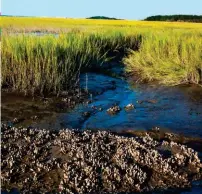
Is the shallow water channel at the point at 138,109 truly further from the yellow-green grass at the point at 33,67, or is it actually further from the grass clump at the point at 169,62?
the yellow-green grass at the point at 33,67

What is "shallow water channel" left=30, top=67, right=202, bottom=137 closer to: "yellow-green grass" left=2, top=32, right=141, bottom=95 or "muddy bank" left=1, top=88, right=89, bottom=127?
"muddy bank" left=1, top=88, right=89, bottom=127

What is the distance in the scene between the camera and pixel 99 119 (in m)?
8.44

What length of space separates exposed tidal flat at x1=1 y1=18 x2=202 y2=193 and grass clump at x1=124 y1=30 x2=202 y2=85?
0.03 metres

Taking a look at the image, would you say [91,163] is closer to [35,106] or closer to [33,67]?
[35,106]

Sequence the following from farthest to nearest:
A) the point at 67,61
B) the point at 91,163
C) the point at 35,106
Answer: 1. the point at 67,61
2. the point at 35,106
3. the point at 91,163

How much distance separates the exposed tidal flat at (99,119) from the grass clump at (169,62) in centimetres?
3

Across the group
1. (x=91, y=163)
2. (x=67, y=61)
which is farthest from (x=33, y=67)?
(x=91, y=163)

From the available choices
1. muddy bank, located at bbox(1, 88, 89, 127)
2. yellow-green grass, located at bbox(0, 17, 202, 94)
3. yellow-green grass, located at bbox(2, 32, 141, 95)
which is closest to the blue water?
muddy bank, located at bbox(1, 88, 89, 127)

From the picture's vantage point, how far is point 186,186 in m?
5.87

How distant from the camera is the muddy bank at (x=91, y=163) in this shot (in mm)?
5691

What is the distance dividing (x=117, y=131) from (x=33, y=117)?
1624 mm

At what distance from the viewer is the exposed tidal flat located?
19.3ft

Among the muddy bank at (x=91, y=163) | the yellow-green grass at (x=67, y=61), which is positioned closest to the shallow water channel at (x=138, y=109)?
the yellow-green grass at (x=67, y=61)

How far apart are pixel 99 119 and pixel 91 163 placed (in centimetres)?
238
